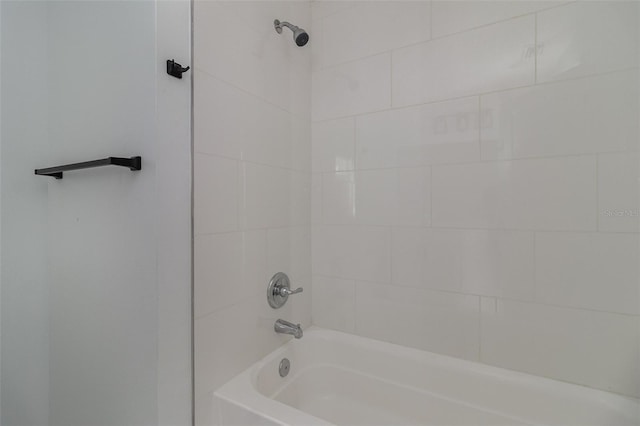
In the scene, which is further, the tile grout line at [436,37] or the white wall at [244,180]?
the tile grout line at [436,37]

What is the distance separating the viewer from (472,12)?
3.58 ft

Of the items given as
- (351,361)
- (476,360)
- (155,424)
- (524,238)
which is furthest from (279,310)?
(524,238)

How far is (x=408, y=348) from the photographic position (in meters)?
1.24

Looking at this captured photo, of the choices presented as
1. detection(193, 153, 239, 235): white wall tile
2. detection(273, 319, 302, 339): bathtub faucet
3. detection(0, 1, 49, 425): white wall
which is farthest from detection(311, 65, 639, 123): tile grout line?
detection(0, 1, 49, 425): white wall

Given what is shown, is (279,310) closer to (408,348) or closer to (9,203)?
(408,348)

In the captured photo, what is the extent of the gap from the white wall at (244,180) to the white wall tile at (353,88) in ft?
0.26

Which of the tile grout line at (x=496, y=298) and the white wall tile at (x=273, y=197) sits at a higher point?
the white wall tile at (x=273, y=197)

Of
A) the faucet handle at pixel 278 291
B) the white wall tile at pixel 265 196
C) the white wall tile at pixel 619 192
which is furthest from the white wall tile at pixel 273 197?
the white wall tile at pixel 619 192

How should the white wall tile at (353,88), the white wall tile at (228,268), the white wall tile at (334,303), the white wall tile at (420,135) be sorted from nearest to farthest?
the white wall tile at (228,268) → the white wall tile at (420,135) → the white wall tile at (353,88) → the white wall tile at (334,303)

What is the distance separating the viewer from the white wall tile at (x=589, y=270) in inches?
35.1

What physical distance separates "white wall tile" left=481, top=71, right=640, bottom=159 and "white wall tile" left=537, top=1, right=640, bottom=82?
0.04 metres

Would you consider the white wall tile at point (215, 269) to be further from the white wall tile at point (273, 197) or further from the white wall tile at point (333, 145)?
the white wall tile at point (333, 145)

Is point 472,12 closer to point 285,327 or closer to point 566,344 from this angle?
point 566,344

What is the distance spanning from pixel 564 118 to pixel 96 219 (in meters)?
1.62
